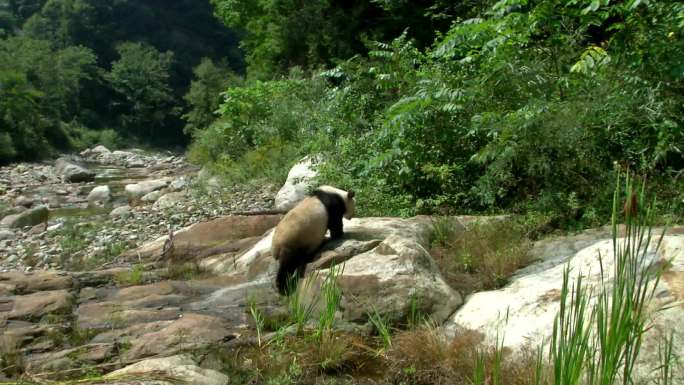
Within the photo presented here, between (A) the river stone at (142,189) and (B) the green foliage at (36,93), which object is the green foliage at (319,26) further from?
(B) the green foliage at (36,93)

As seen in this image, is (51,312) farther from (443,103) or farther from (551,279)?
(443,103)

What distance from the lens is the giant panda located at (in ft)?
19.3

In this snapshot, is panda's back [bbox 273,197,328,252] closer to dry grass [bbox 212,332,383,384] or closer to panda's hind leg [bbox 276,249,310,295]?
panda's hind leg [bbox 276,249,310,295]

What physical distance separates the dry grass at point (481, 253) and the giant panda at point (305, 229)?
1.13 m

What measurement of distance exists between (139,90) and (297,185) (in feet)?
198

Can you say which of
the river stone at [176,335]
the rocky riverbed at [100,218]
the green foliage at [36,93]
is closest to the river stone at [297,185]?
the rocky riverbed at [100,218]

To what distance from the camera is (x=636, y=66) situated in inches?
272

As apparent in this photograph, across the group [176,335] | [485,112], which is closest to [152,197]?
[485,112]

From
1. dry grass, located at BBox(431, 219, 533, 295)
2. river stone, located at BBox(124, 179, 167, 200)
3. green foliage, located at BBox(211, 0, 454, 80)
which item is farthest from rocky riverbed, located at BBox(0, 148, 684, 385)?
river stone, located at BBox(124, 179, 167, 200)

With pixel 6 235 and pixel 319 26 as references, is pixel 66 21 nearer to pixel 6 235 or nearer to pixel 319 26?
pixel 319 26

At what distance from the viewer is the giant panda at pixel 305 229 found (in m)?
5.88

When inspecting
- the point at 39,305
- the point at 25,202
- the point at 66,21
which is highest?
the point at 66,21

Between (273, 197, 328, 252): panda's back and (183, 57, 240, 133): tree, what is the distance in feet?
81.2

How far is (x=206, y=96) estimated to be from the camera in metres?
37.3
